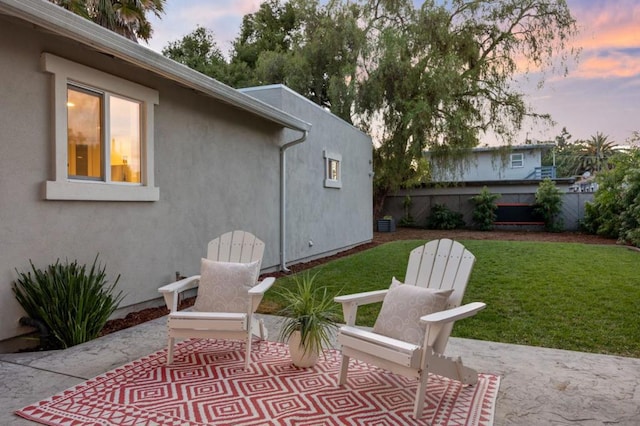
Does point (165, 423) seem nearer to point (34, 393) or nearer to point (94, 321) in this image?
point (34, 393)

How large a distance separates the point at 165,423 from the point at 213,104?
15.0ft

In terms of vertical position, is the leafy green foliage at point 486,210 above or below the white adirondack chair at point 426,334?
above

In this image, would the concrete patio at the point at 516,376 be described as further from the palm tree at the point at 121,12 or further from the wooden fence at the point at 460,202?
the wooden fence at the point at 460,202

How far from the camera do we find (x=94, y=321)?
3.82 meters

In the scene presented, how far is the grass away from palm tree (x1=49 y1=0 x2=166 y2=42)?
22.3ft

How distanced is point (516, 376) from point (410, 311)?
100 centimetres

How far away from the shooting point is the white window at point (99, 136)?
12.5 ft

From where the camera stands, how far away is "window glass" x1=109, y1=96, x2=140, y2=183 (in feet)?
14.8

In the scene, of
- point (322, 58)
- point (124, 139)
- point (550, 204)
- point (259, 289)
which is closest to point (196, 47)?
point (322, 58)

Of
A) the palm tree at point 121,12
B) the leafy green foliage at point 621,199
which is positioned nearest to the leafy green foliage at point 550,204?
the leafy green foliage at point 621,199

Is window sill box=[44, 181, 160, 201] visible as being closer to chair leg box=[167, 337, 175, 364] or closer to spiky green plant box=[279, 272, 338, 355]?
chair leg box=[167, 337, 175, 364]

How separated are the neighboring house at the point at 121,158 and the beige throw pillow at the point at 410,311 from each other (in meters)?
3.00

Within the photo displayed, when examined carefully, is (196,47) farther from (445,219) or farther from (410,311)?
(410,311)

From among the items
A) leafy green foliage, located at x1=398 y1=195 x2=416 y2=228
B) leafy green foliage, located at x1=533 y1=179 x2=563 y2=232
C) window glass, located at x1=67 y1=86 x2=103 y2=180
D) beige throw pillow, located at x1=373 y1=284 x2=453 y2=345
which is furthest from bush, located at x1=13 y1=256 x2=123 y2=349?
leafy green foliage, located at x1=533 y1=179 x2=563 y2=232
